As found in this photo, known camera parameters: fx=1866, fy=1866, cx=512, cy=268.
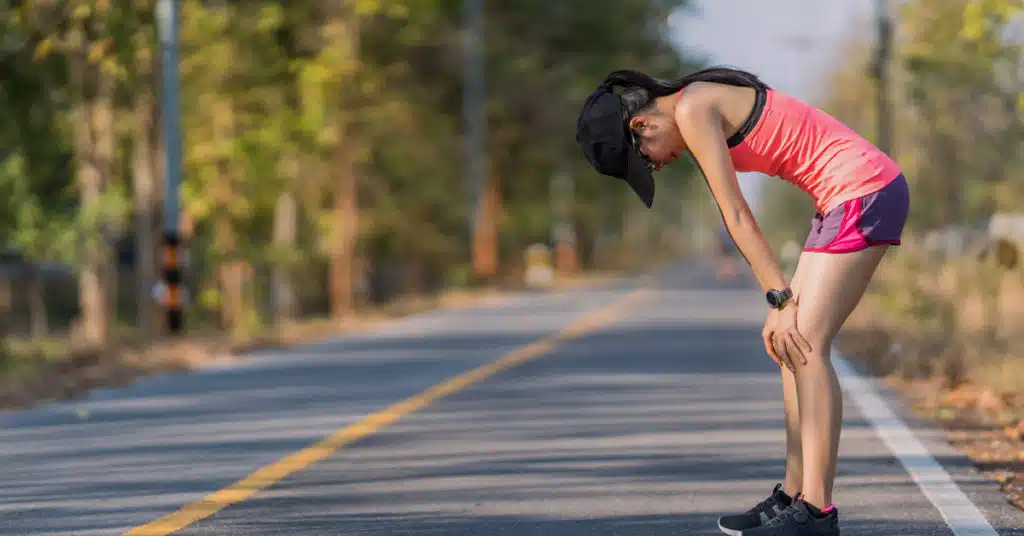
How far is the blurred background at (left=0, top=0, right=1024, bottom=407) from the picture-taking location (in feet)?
73.3

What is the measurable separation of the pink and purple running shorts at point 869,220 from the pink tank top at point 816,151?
0.03m

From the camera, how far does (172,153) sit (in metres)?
20.6

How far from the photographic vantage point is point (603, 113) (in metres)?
6.43

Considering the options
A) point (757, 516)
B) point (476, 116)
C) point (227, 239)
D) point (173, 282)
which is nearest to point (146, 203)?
point (227, 239)

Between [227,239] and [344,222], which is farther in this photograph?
[227,239]

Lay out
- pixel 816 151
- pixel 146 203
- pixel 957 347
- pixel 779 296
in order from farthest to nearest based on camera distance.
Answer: pixel 146 203 → pixel 957 347 → pixel 816 151 → pixel 779 296

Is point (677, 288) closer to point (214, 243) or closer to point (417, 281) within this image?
point (214, 243)

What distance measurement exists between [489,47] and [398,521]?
3969 cm

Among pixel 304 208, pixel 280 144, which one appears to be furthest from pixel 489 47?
pixel 280 144

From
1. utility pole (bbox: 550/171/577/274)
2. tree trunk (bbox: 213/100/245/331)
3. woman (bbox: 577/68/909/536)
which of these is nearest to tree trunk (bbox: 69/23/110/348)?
tree trunk (bbox: 213/100/245/331)

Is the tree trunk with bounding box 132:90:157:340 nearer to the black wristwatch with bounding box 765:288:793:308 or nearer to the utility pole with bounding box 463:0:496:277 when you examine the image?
the utility pole with bounding box 463:0:496:277

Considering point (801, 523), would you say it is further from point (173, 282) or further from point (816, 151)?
point (173, 282)

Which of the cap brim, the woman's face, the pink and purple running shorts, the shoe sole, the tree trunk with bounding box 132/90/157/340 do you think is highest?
the woman's face

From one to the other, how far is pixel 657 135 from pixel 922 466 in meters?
3.61
